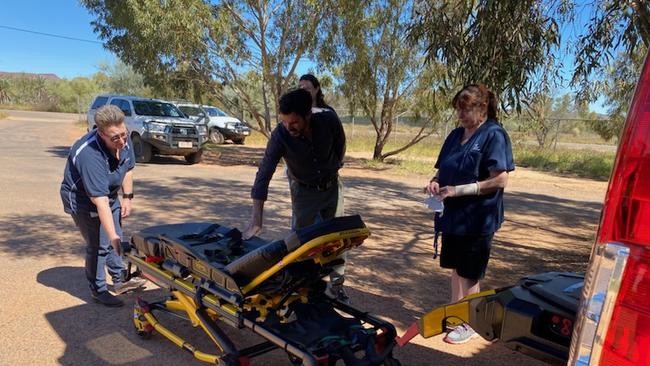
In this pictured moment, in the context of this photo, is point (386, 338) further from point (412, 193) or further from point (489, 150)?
point (412, 193)

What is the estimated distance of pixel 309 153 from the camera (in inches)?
149

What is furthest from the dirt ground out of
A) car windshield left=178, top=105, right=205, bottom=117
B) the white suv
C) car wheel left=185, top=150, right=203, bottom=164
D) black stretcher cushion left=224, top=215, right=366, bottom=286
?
the white suv

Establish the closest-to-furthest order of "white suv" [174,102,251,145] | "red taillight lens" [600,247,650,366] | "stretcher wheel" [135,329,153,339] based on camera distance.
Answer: "red taillight lens" [600,247,650,366]
"stretcher wheel" [135,329,153,339]
"white suv" [174,102,251,145]

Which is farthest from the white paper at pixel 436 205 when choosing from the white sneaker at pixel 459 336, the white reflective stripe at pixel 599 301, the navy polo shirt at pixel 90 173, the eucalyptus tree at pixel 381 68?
the eucalyptus tree at pixel 381 68

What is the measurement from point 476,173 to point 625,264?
2134 millimetres

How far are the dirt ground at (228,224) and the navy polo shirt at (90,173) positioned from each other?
2.92 ft

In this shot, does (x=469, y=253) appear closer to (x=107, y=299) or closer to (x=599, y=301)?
(x=599, y=301)

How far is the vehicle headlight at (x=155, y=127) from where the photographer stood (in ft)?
47.1

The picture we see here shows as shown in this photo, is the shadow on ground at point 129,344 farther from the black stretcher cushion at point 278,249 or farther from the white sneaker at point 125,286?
the black stretcher cushion at point 278,249

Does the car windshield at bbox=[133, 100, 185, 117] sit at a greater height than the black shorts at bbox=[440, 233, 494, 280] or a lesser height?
greater

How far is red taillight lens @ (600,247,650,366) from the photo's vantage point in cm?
119

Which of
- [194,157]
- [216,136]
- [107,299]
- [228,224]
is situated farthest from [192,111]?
[107,299]

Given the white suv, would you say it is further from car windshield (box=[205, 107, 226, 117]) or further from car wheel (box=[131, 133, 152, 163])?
car wheel (box=[131, 133, 152, 163])

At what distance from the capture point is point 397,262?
5.68 meters
